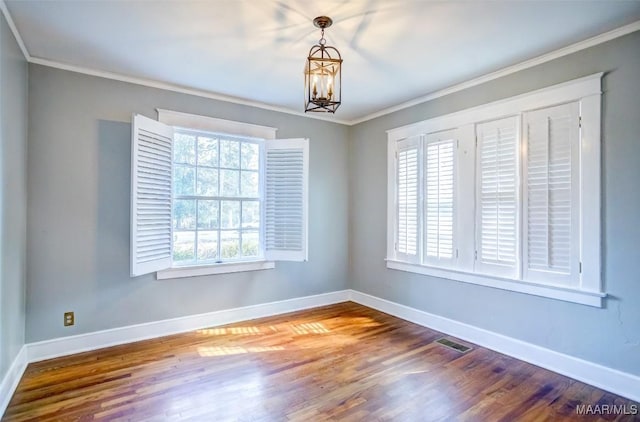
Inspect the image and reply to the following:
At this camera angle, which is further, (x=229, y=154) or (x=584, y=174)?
(x=229, y=154)

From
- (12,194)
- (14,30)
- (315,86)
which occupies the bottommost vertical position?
(12,194)

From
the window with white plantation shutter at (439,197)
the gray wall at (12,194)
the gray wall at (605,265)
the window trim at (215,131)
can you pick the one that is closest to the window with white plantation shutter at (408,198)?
the window with white plantation shutter at (439,197)

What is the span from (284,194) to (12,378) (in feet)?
9.04

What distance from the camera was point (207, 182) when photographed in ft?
12.2

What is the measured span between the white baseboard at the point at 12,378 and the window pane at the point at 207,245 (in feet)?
5.21

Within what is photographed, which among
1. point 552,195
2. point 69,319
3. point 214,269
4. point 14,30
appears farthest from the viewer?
point 214,269

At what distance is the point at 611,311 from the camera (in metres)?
2.42

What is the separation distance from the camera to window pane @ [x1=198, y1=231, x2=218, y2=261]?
3.68m

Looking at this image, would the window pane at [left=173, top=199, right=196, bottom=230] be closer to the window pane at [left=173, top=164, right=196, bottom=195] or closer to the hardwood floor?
the window pane at [left=173, top=164, right=196, bottom=195]

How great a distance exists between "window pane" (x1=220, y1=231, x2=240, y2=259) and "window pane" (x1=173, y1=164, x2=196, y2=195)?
0.61m

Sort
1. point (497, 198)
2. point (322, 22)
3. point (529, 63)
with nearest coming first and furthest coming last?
1. point (322, 22)
2. point (529, 63)
3. point (497, 198)

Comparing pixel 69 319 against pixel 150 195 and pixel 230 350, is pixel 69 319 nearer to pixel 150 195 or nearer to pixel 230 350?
pixel 150 195

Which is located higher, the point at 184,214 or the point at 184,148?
the point at 184,148

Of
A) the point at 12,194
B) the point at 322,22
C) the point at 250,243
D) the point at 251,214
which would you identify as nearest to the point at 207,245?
the point at 250,243
